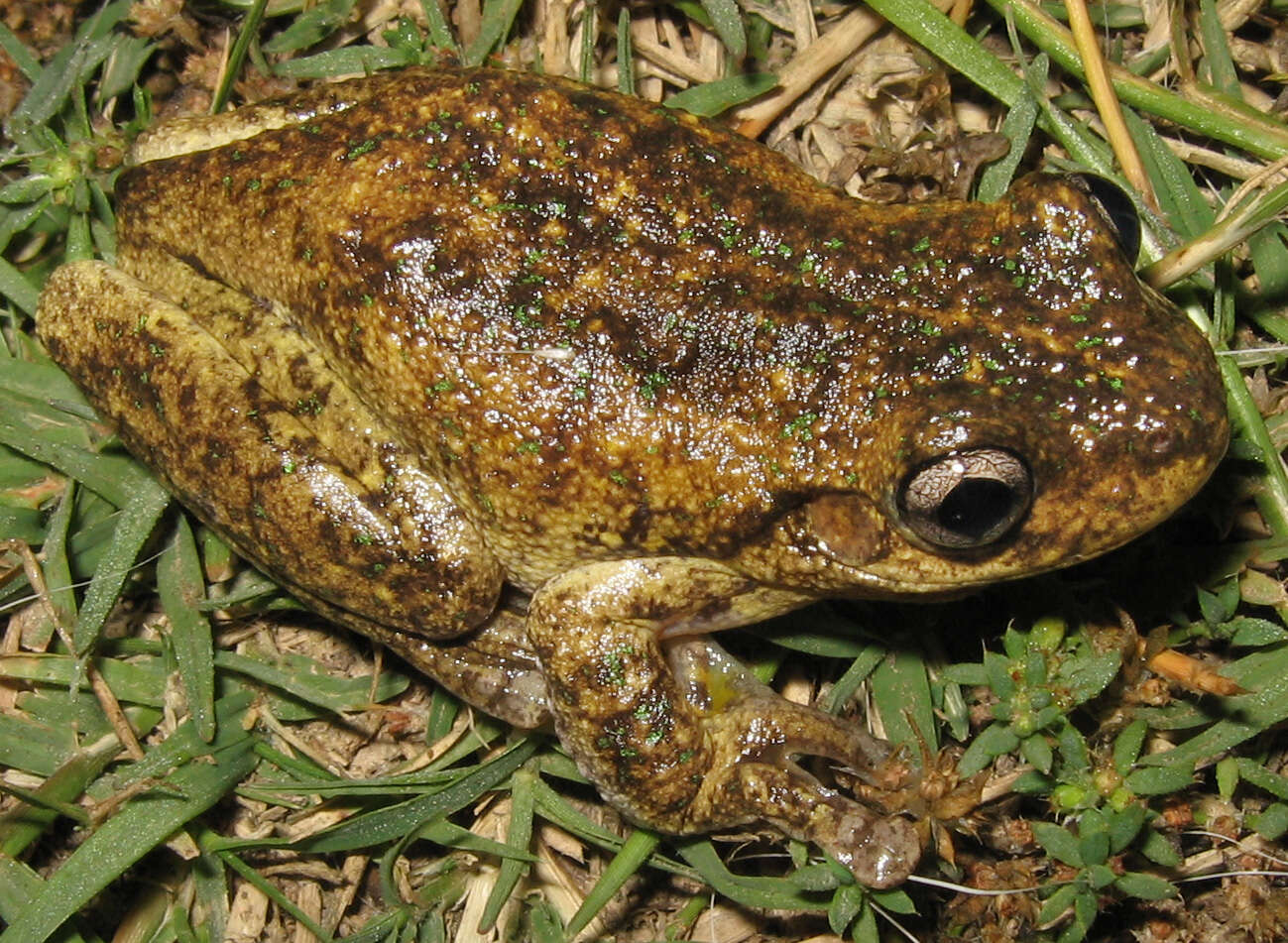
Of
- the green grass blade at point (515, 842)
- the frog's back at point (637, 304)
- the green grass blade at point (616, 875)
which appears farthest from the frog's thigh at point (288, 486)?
the green grass blade at point (616, 875)

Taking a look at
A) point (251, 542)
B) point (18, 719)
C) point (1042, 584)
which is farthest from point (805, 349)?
point (18, 719)

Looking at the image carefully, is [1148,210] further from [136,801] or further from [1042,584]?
[136,801]

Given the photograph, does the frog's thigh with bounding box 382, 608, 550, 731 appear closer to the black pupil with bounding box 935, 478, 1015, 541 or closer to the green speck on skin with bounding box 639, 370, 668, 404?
the green speck on skin with bounding box 639, 370, 668, 404

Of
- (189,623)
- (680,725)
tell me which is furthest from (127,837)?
(680,725)

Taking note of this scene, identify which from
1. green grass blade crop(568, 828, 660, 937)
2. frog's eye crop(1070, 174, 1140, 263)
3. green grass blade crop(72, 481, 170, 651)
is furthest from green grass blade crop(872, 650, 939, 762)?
green grass blade crop(72, 481, 170, 651)

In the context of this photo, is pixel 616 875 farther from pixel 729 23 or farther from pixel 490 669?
pixel 729 23

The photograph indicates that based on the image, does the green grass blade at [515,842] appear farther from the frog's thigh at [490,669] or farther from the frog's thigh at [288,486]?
the frog's thigh at [288,486]
